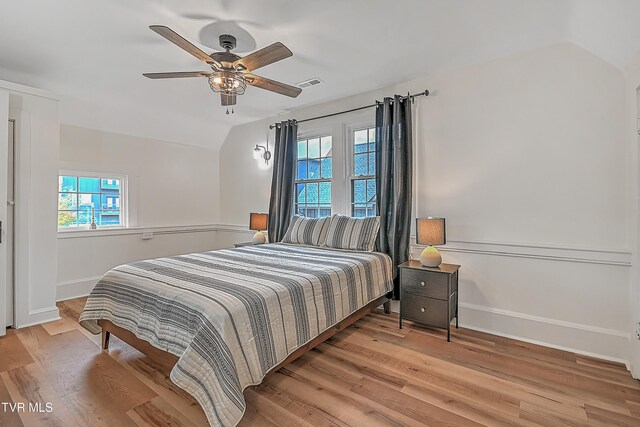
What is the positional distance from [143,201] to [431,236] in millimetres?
4034

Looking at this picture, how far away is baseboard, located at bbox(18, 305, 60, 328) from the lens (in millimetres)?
2947

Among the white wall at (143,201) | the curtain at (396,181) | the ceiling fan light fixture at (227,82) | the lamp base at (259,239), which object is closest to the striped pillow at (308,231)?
the lamp base at (259,239)

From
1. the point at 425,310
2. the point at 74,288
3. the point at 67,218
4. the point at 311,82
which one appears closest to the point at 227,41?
the point at 311,82

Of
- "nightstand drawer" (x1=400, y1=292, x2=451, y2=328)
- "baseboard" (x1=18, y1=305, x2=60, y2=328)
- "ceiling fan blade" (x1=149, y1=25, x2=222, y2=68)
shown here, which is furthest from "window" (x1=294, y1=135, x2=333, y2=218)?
"baseboard" (x1=18, y1=305, x2=60, y2=328)

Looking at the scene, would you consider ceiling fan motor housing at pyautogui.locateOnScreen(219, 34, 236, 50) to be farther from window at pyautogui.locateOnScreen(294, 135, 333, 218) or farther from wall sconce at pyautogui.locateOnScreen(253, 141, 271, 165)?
wall sconce at pyautogui.locateOnScreen(253, 141, 271, 165)

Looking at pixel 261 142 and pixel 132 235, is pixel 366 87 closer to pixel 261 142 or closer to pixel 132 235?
pixel 261 142

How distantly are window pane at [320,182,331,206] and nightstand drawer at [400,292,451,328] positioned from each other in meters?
1.68

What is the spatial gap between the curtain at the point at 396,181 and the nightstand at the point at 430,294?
1.23ft

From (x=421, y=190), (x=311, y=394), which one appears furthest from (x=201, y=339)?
(x=421, y=190)

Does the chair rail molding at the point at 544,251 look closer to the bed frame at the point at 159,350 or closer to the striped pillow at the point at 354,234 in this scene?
the striped pillow at the point at 354,234

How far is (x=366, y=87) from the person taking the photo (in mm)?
3537

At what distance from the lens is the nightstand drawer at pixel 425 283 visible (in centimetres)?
270

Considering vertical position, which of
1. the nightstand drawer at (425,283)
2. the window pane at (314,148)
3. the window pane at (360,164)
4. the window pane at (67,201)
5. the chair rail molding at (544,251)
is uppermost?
the window pane at (314,148)

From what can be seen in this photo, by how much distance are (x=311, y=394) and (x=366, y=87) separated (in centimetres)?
313
